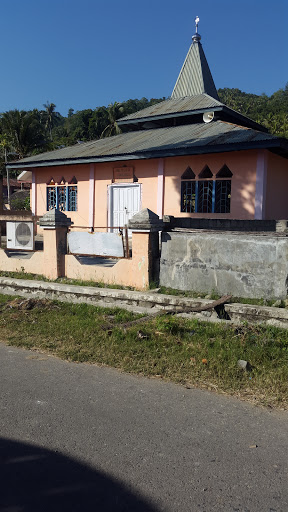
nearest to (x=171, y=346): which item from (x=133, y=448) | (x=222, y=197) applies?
(x=133, y=448)

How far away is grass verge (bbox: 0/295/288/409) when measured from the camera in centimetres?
408

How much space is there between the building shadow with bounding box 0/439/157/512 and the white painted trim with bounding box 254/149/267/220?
981cm

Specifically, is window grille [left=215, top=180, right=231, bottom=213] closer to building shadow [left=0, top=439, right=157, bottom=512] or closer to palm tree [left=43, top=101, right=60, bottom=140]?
building shadow [left=0, top=439, right=157, bottom=512]

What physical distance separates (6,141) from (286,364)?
108 feet

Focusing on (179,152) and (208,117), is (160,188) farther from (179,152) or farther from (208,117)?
(208,117)

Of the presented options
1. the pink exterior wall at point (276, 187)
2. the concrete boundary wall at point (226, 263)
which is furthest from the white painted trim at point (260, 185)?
the concrete boundary wall at point (226, 263)

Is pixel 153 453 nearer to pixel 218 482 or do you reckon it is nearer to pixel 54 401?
pixel 218 482

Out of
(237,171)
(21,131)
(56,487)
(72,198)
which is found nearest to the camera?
(56,487)

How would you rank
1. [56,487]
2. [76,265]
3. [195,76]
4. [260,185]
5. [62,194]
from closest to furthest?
1. [56,487]
2. [76,265]
3. [260,185]
4. [62,194]
5. [195,76]

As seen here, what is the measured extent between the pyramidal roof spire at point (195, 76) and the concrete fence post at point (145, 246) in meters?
12.1

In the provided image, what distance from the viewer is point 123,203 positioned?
46.6 feet

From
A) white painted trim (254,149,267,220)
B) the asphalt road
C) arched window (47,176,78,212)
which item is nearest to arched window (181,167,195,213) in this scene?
white painted trim (254,149,267,220)

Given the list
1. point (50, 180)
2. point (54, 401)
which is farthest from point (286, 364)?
point (50, 180)

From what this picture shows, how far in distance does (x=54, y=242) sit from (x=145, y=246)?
195 centimetres
